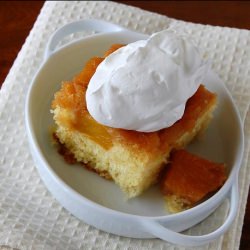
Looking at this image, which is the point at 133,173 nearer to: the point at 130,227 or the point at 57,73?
the point at 130,227

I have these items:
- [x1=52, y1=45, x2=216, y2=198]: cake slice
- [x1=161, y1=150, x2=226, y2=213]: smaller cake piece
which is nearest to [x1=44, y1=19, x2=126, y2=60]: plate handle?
[x1=52, y1=45, x2=216, y2=198]: cake slice

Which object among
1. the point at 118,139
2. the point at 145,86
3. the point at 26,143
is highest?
the point at 145,86

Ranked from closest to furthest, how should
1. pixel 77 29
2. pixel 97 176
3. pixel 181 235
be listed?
pixel 181 235 < pixel 97 176 < pixel 77 29

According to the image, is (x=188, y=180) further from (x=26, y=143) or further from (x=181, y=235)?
(x=26, y=143)

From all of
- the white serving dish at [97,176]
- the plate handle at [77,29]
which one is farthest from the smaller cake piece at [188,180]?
the plate handle at [77,29]

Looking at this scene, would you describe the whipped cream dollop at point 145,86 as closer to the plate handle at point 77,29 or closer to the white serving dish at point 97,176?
the white serving dish at point 97,176

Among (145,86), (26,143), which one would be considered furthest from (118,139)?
(26,143)

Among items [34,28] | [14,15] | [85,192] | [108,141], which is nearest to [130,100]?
[108,141]
